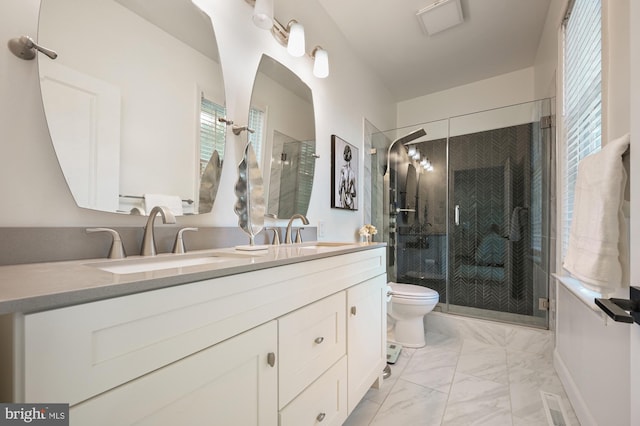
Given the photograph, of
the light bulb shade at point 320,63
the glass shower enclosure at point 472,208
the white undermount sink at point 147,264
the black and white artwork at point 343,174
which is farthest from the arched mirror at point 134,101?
the glass shower enclosure at point 472,208

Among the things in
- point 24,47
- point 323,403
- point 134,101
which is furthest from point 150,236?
point 323,403

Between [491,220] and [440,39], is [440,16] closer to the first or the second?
[440,39]

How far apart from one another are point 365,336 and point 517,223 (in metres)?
2.14

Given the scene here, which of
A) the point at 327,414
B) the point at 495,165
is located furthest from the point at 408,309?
the point at 495,165

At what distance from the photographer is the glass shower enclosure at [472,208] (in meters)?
2.49

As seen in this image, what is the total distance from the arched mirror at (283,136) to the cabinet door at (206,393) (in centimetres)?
90

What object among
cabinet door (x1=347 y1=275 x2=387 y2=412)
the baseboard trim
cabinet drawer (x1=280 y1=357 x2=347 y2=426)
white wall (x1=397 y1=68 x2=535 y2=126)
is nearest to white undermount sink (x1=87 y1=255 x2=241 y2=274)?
cabinet drawer (x1=280 y1=357 x2=347 y2=426)

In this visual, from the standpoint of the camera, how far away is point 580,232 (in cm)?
110

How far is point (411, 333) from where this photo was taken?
2215 mm

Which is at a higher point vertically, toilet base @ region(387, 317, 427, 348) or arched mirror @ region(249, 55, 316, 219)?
arched mirror @ region(249, 55, 316, 219)

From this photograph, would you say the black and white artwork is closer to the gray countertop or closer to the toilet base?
the toilet base

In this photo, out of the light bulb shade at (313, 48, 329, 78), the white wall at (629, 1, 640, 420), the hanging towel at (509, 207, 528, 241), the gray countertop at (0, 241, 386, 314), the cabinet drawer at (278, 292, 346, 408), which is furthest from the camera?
the hanging towel at (509, 207, 528, 241)

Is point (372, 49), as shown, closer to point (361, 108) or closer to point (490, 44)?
point (361, 108)

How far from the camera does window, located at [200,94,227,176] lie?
1.17 m
